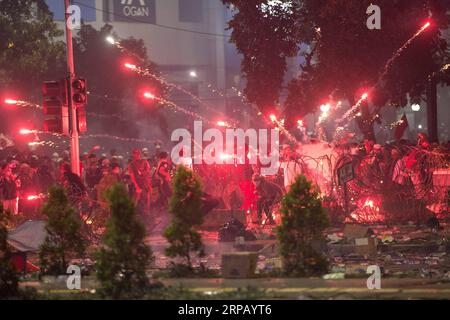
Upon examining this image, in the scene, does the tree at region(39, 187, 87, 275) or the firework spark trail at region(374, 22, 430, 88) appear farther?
the firework spark trail at region(374, 22, 430, 88)

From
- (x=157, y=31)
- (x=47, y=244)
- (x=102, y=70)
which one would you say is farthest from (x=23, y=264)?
(x=157, y=31)

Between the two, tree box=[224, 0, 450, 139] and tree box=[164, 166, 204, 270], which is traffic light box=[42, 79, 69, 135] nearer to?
tree box=[164, 166, 204, 270]

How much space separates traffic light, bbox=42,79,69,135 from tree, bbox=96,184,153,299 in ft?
26.8

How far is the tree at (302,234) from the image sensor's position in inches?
468

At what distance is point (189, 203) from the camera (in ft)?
39.9

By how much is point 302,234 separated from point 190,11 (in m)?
70.0

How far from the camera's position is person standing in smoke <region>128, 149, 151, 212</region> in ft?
68.4

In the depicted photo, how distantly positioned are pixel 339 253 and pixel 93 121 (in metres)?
38.0

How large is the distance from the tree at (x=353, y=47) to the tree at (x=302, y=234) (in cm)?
1351

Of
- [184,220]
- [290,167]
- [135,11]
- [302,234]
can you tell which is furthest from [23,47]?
[135,11]

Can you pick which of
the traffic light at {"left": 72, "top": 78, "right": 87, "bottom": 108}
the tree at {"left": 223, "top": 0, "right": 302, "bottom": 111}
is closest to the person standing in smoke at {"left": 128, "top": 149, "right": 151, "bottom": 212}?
the traffic light at {"left": 72, "top": 78, "right": 87, "bottom": 108}

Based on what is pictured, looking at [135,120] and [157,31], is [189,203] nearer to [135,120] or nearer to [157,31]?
[135,120]

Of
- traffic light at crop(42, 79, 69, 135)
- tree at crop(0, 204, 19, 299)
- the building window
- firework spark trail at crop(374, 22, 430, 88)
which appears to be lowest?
tree at crop(0, 204, 19, 299)

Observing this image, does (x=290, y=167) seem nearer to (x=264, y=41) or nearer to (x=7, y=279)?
(x=264, y=41)
